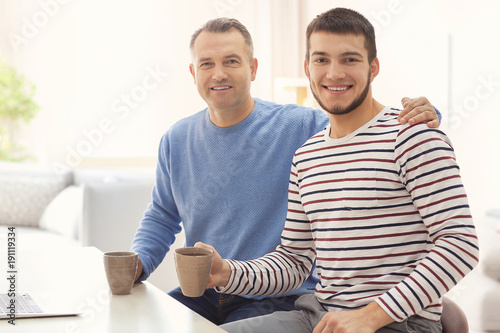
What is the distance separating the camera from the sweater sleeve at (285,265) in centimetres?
134

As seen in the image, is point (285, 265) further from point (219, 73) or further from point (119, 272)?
point (219, 73)

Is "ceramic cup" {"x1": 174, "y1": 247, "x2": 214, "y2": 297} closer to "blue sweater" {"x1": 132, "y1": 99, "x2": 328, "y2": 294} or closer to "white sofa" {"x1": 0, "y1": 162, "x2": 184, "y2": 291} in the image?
"blue sweater" {"x1": 132, "y1": 99, "x2": 328, "y2": 294}

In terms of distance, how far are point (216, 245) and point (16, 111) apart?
4.02m

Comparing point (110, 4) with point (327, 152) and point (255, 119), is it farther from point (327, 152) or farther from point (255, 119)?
point (327, 152)

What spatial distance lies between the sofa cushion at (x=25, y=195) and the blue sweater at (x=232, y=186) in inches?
106

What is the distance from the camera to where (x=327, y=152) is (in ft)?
4.34

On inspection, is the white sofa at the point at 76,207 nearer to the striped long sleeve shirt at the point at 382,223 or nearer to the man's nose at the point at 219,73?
the man's nose at the point at 219,73

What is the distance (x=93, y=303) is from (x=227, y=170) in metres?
0.65

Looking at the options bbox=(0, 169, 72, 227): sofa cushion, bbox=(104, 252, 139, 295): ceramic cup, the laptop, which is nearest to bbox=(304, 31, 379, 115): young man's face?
bbox=(104, 252, 139, 295): ceramic cup

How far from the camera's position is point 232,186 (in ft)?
5.47

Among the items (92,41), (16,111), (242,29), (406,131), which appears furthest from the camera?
(92,41)

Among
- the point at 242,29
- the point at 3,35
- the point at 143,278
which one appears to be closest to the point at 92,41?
the point at 3,35

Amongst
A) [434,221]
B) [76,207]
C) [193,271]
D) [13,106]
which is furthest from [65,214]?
[434,221]

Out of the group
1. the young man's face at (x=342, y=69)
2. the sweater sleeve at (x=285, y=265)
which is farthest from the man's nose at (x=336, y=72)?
the sweater sleeve at (x=285, y=265)
